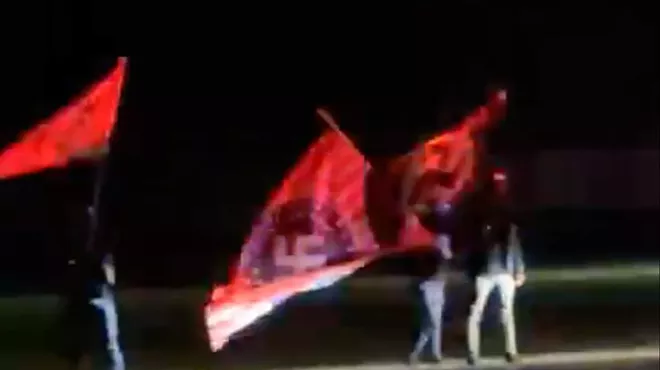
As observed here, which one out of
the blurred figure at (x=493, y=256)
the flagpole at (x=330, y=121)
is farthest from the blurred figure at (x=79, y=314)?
the blurred figure at (x=493, y=256)

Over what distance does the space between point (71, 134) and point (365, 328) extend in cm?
42

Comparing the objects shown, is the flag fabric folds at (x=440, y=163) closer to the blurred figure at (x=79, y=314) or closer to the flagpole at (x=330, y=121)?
the flagpole at (x=330, y=121)

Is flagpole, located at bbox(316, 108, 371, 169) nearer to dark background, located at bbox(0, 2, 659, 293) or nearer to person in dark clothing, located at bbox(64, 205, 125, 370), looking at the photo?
dark background, located at bbox(0, 2, 659, 293)

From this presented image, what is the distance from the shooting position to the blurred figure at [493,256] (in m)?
1.33

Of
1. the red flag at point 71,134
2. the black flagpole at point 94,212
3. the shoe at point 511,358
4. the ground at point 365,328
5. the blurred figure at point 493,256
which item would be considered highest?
the red flag at point 71,134

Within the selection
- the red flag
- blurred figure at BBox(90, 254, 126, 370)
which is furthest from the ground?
the red flag

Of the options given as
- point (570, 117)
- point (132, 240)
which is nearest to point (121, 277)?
point (132, 240)

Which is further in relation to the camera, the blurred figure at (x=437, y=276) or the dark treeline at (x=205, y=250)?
the blurred figure at (x=437, y=276)

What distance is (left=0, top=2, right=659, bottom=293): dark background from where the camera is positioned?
1187 millimetres

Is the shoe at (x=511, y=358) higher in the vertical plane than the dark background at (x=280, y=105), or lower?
lower

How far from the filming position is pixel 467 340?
4.38 feet

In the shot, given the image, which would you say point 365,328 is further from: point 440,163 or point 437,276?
point 440,163

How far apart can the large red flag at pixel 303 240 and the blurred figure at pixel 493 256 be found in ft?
0.48

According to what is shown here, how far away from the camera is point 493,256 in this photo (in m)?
1.33
